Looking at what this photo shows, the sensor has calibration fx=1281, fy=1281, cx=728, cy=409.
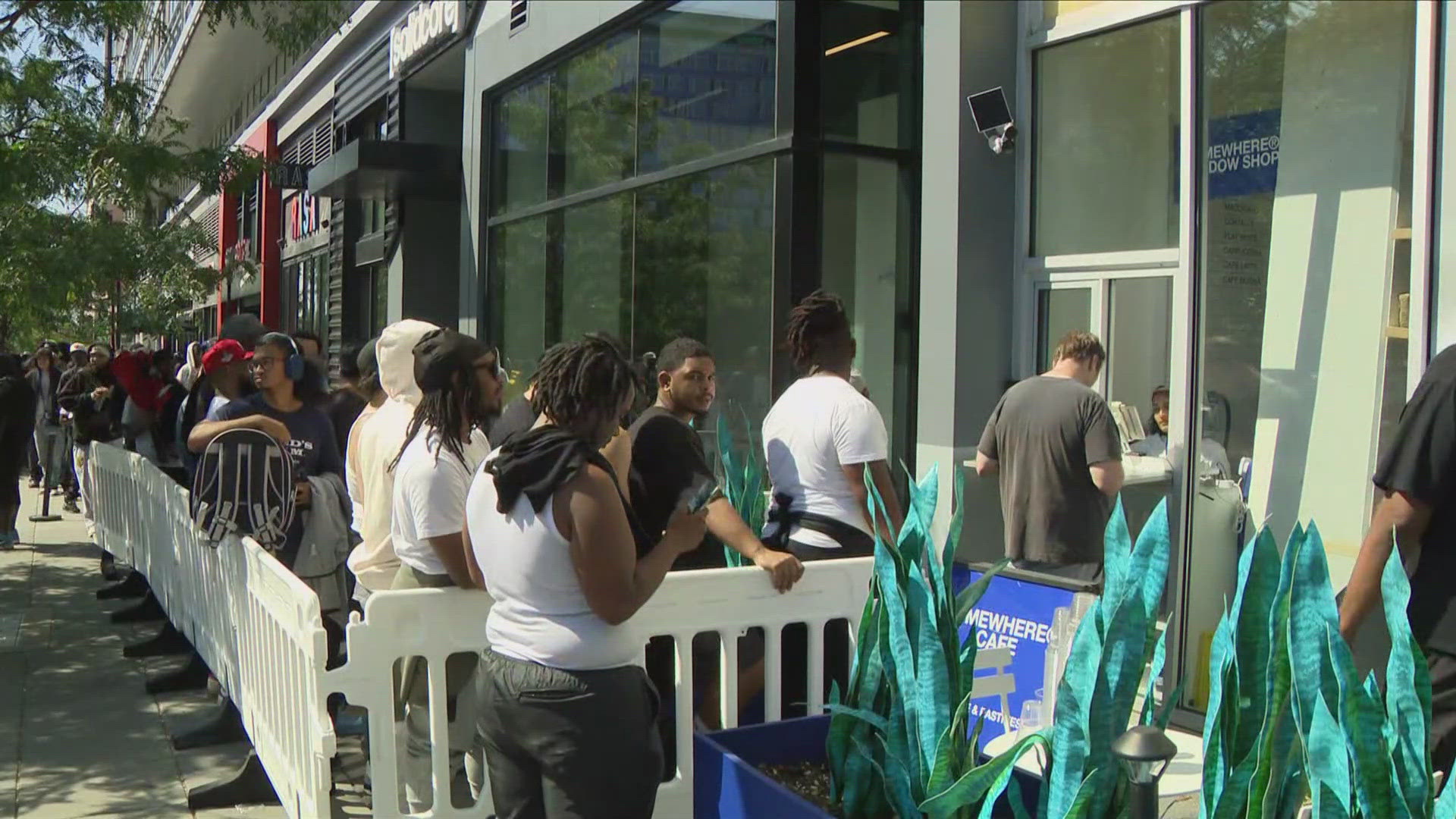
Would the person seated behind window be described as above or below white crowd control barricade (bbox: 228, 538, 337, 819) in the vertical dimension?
above

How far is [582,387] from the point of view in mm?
2906

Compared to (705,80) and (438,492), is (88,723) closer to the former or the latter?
(438,492)

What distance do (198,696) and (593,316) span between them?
18.2ft

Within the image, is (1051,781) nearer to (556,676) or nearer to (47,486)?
(556,676)

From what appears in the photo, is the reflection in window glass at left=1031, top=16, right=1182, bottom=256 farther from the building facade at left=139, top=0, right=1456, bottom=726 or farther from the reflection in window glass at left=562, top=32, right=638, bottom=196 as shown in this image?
the reflection in window glass at left=562, top=32, right=638, bottom=196

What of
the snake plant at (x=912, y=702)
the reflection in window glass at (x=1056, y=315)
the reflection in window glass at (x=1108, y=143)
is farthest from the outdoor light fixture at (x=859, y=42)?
the snake plant at (x=912, y=702)

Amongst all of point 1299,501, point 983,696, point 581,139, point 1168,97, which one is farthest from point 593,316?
point 983,696

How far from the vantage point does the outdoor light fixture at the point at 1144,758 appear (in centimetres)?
214

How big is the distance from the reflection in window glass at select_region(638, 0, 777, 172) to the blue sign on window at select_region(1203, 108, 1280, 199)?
3.23 meters

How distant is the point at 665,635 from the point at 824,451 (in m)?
1.19

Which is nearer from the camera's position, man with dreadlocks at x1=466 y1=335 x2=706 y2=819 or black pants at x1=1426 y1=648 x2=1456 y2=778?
man with dreadlocks at x1=466 y1=335 x2=706 y2=819

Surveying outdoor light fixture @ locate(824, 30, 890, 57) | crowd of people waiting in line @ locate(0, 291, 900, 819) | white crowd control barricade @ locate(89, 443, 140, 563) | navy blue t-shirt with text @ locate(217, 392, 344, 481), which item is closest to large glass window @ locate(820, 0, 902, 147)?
outdoor light fixture @ locate(824, 30, 890, 57)

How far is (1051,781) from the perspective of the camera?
2.49 meters

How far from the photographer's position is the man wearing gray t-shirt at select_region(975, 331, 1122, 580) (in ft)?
19.4
